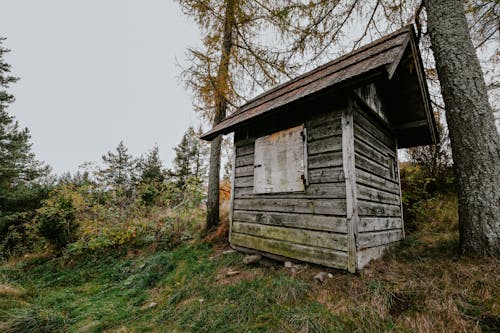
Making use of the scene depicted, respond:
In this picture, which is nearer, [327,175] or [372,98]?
[327,175]

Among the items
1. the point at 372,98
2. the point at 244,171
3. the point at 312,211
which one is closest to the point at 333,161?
the point at 312,211

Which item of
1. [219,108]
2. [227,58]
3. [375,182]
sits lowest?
[375,182]

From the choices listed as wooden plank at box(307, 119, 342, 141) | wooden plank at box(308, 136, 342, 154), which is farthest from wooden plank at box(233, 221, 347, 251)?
wooden plank at box(307, 119, 342, 141)

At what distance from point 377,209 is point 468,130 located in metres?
1.79

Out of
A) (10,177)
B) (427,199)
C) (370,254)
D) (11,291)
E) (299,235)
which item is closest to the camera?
(370,254)

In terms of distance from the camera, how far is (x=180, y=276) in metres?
4.33

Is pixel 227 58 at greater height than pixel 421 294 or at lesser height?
greater

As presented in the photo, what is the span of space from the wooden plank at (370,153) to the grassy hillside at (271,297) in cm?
177

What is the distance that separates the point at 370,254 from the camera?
348 cm

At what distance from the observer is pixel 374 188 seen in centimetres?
402

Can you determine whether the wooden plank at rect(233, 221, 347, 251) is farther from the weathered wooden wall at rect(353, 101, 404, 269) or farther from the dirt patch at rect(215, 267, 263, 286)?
the dirt patch at rect(215, 267, 263, 286)

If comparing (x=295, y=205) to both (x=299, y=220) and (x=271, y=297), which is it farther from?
(x=271, y=297)

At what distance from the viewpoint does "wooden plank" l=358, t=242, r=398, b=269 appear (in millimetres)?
3163

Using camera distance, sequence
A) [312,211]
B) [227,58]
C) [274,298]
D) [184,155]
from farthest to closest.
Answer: [184,155] → [227,58] → [312,211] → [274,298]
